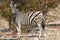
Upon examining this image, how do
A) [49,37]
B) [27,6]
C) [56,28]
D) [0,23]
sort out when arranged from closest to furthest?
[49,37] < [56,28] < [0,23] < [27,6]

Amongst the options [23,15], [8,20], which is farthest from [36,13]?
[8,20]

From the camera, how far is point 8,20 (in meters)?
5.66

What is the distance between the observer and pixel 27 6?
19.6 ft

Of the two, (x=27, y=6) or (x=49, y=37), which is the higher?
(x=27, y=6)

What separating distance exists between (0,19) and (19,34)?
110 cm

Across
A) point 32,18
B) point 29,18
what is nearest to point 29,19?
point 29,18

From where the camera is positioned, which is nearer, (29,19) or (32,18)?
(32,18)

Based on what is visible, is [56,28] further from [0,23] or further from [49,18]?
[0,23]

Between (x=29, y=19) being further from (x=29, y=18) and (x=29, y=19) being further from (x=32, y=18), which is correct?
(x=32, y=18)

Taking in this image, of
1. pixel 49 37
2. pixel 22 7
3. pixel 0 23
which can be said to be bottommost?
pixel 49 37

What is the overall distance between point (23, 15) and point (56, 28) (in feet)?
2.95

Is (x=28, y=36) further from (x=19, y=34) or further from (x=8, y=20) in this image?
(x=8, y=20)

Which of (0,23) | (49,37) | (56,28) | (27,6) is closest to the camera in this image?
(49,37)

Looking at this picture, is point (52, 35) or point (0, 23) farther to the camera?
point (0, 23)
